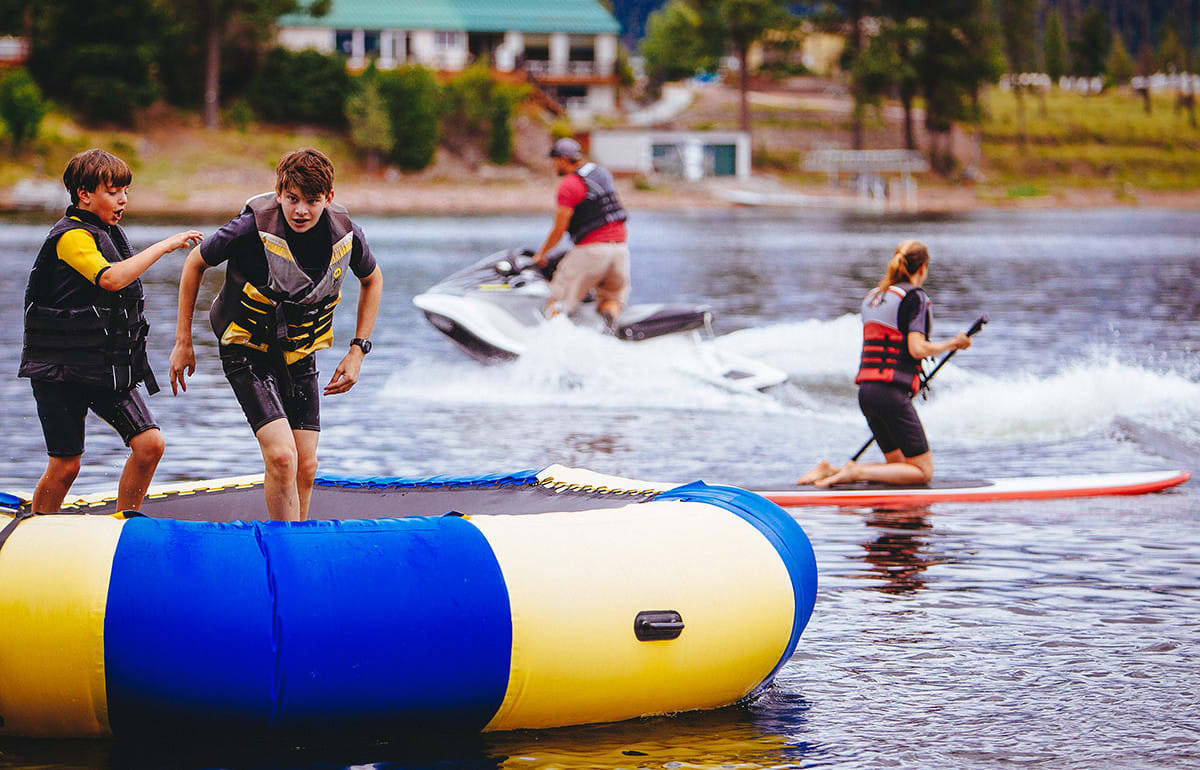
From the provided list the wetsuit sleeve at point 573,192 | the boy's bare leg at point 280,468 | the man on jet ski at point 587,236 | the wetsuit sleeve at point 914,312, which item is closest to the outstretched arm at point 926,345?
the wetsuit sleeve at point 914,312

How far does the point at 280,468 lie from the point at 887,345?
4322mm

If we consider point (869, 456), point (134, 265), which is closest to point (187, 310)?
point (134, 265)

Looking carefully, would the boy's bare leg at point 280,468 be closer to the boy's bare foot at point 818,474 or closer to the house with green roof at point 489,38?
the boy's bare foot at point 818,474

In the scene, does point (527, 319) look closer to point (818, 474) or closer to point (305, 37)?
point (818, 474)

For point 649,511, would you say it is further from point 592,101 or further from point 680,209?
point 592,101

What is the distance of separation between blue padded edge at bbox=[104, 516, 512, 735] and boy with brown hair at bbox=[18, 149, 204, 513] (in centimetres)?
102

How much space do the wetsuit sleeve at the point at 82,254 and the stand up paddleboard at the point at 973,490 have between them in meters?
4.45

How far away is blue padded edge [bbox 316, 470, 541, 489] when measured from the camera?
7.06 meters

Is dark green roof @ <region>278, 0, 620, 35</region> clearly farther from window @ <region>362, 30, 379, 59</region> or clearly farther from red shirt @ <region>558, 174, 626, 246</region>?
red shirt @ <region>558, 174, 626, 246</region>

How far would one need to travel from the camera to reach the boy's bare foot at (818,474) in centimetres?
990

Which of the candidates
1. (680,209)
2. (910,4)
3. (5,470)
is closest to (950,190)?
(910,4)

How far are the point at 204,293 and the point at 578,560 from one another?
22824 millimetres

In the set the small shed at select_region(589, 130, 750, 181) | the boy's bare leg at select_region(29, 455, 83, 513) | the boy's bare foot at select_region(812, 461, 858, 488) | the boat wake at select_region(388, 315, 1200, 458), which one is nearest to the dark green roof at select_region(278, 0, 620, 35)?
the small shed at select_region(589, 130, 750, 181)

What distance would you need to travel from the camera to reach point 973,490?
9734 millimetres
